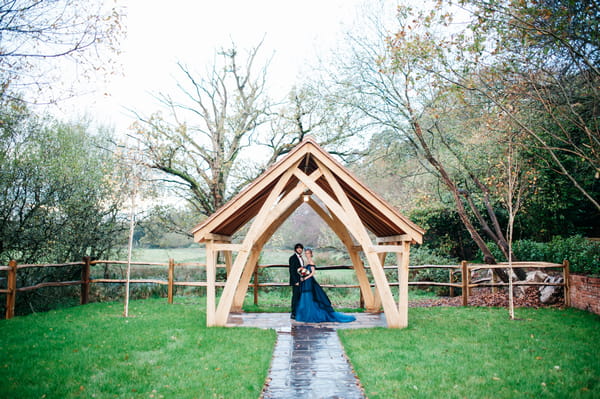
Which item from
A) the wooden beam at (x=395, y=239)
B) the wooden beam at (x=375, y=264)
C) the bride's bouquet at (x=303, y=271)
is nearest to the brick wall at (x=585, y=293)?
the wooden beam at (x=395, y=239)

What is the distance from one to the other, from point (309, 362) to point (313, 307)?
303 cm

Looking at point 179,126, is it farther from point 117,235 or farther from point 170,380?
point 170,380

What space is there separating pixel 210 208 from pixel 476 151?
9.66m

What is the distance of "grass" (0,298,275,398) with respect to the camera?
4.55 metres

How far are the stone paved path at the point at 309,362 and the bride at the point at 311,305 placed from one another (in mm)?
217

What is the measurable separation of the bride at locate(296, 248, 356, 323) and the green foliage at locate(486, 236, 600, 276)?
6.79 meters

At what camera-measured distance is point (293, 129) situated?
1567cm

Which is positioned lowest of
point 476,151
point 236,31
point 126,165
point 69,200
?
point 69,200

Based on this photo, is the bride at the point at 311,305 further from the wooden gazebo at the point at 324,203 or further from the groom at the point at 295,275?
the wooden gazebo at the point at 324,203

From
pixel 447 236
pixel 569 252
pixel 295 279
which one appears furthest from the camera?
pixel 447 236

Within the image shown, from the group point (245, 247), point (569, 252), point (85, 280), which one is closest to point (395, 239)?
point (245, 247)

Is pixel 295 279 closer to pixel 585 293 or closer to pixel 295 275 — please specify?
pixel 295 275

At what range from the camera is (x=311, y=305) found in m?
8.73

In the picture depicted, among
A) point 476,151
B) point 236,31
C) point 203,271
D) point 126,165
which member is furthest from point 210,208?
point 476,151
